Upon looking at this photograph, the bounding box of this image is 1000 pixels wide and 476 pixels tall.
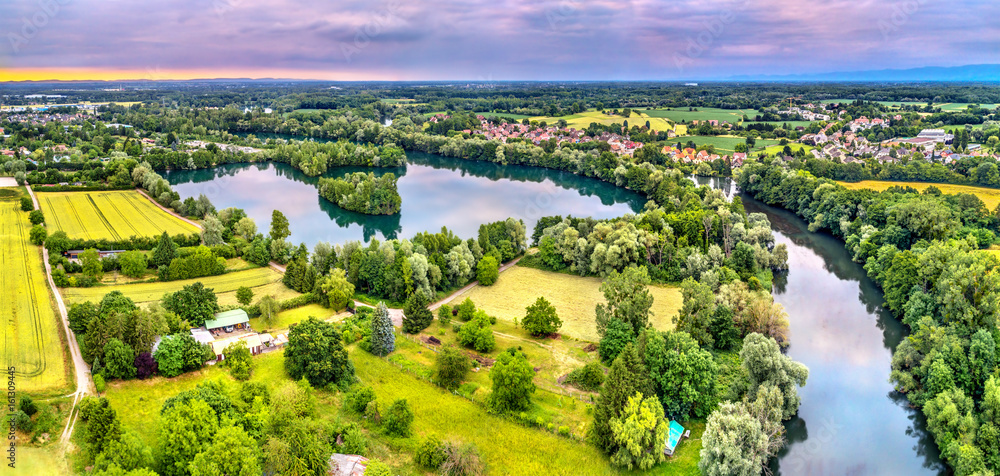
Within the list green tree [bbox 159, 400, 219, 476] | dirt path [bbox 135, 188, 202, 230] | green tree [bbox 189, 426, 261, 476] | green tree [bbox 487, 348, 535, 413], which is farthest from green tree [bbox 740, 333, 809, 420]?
dirt path [bbox 135, 188, 202, 230]

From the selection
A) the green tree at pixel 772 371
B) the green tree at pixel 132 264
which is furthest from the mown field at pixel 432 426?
the green tree at pixel 132 264

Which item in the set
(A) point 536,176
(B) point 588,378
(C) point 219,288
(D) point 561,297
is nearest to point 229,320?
(C) point 219,288

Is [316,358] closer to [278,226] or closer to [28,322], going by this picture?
[28,322]

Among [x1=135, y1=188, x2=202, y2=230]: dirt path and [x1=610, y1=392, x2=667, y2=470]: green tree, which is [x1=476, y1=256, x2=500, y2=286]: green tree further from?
[x1=135, y1=188, x2=202, y2=230]: dirt path

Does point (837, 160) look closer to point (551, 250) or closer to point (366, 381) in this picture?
point (551, 250)

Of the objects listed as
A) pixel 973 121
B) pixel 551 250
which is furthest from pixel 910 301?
pixel 973 121

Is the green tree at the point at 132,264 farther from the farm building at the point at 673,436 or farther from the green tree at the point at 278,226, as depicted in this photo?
the farm building at the point at 673,436
